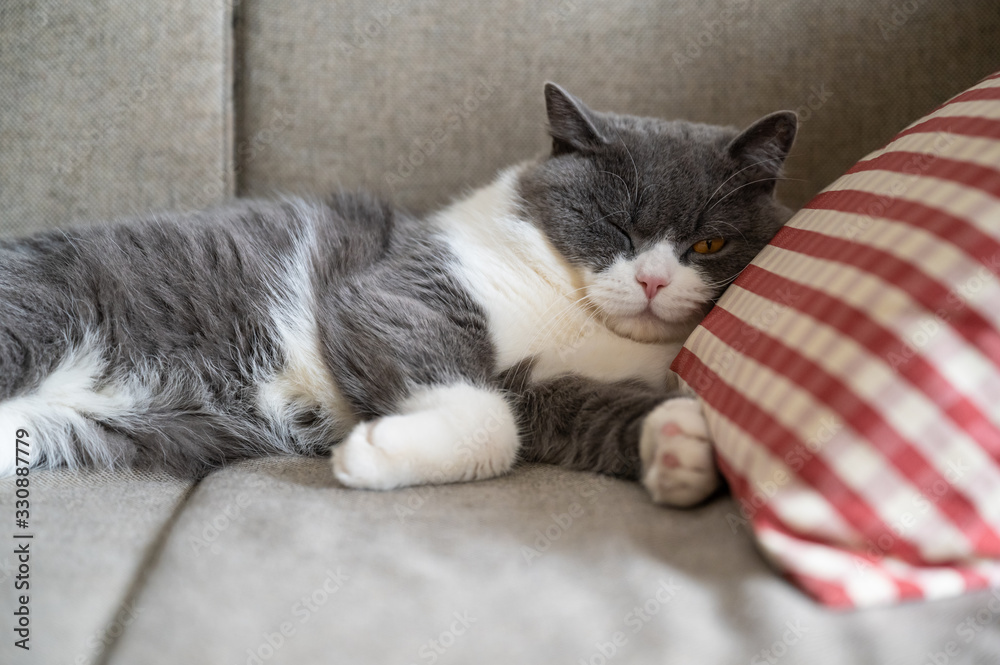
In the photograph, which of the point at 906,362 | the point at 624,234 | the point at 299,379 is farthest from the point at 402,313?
the point at 906,362

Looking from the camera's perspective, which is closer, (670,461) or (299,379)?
(670,461)

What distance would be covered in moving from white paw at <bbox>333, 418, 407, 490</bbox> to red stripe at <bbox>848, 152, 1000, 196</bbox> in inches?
35.0

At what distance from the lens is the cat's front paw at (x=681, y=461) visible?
958mm

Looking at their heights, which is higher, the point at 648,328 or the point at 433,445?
the point at 648,328

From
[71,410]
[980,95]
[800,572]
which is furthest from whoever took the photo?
[71,410]

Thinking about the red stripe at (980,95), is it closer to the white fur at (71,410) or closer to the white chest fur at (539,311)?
the white chest fur at (539,311)

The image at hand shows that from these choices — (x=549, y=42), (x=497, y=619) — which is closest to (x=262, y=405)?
(x=497, y=619)

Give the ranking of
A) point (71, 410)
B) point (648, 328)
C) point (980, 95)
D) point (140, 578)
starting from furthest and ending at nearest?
point (648, 328) < point (71, 410) < point (980, 95) < point (140, 578)

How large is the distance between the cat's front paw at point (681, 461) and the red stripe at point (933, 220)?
1.32 feet

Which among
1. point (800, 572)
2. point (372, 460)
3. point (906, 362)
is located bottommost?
point (372, 460)

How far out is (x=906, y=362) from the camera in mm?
795

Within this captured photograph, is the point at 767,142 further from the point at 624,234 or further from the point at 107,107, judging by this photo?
the point at 107,107

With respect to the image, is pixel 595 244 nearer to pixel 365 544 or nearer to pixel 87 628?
pixel 365 544

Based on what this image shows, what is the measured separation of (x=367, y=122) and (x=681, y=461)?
1.36m
